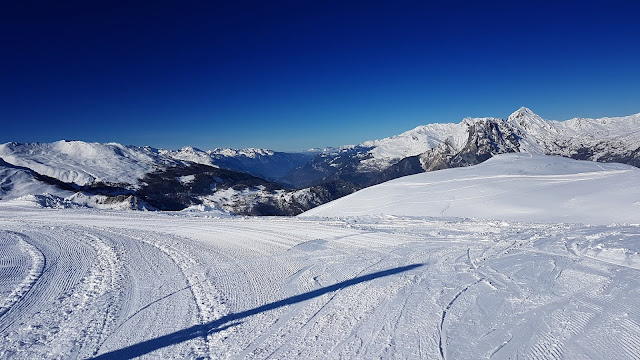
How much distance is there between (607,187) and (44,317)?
Result: 2715 cm

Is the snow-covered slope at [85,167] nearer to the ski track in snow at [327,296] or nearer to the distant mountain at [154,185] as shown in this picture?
the distant mountain at [154,185]

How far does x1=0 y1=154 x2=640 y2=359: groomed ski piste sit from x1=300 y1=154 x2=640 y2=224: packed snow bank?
2646mm

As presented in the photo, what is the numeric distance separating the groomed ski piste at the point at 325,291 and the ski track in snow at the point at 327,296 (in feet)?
0.12

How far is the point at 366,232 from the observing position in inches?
531

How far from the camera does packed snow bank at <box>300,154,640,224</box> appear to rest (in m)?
17.4

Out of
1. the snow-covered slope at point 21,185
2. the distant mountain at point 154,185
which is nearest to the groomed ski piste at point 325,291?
the snow-covered slope at point 21,185

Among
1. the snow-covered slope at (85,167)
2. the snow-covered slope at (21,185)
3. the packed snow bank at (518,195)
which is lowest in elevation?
the packed snow bank at (518,195)

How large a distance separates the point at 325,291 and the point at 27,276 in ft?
24.5

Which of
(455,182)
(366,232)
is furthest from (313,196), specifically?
(366,232)

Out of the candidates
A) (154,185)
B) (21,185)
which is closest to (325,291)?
(21,185)

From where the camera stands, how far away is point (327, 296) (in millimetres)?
7039

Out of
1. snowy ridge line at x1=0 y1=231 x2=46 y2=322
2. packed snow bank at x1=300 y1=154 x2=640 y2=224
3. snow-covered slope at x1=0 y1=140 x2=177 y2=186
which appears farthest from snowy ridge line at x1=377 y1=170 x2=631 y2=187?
snow-covered slope at x1=0 y1=140 x2=177 y2=186

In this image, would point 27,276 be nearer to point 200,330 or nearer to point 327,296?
point 200,330

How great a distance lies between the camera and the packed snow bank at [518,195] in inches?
685
